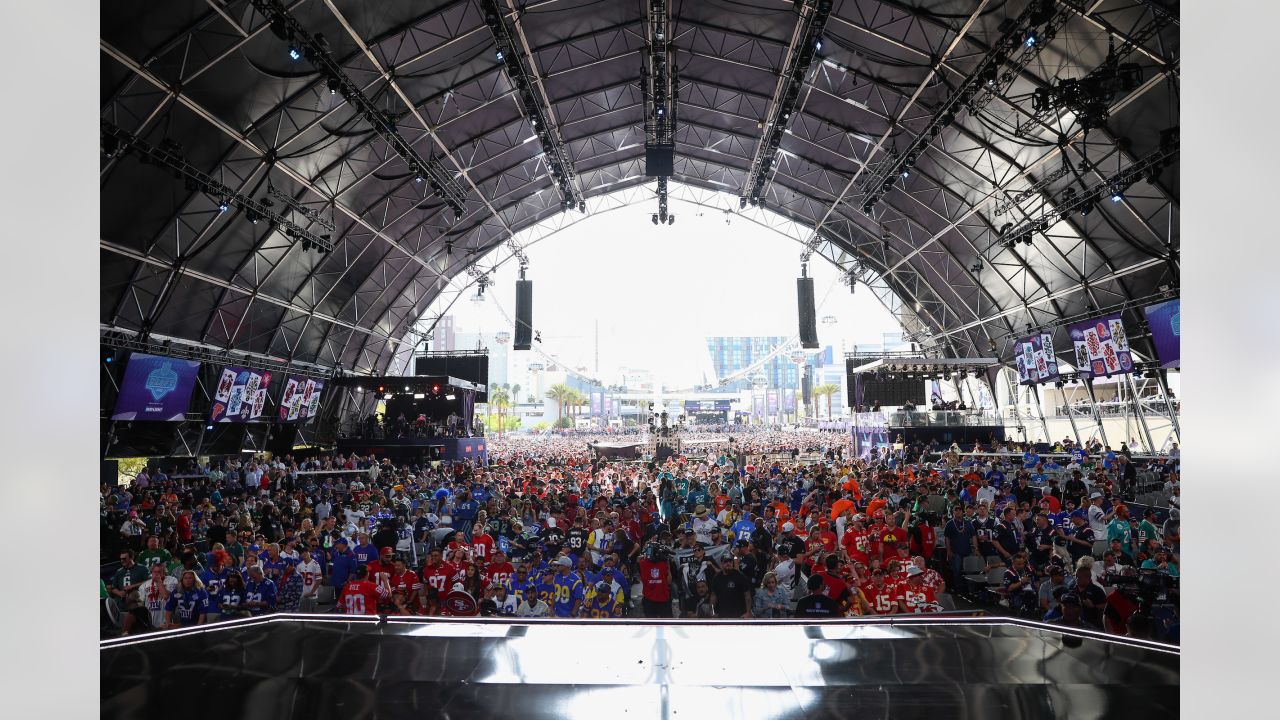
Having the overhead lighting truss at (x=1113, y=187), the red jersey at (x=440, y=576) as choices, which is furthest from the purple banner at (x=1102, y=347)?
the red jersey at (x=440, y=576)

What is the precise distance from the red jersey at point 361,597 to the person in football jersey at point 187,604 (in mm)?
1224

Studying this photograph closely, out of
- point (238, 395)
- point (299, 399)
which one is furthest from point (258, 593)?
point (299, 399)

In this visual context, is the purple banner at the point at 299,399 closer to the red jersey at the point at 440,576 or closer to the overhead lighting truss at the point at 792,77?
the overhead lighting truss at the point at 792,77

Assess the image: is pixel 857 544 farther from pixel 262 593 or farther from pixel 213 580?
pixel 213 580

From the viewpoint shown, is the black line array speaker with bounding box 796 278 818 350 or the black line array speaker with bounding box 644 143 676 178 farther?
the black line array speaker with bounding box 796 278 818 350

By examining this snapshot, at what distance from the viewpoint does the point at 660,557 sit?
693 cm

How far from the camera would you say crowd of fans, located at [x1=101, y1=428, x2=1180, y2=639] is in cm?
627

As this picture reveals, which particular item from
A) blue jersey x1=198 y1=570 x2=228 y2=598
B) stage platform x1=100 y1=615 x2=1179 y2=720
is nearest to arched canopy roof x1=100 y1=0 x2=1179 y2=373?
blue jersey x1=198 y1=570 x2=228 y2=598

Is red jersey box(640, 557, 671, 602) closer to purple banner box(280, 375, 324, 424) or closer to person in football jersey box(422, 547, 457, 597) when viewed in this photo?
person in football jersey box(422, 547, 457, 597)

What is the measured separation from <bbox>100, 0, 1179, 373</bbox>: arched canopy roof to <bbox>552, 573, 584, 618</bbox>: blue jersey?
11569 mm

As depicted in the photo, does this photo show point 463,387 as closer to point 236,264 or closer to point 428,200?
point 428,200

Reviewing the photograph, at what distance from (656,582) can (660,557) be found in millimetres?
262
